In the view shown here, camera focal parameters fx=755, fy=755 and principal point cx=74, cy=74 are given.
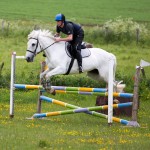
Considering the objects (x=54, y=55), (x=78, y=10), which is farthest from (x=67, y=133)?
(x=78, y=10)

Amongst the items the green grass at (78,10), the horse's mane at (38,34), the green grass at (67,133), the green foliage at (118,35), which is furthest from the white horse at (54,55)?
the green grass at (78,10)

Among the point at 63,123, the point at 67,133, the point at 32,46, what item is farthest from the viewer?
the point at 32,46

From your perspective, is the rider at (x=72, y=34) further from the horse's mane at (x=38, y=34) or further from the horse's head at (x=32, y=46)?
the horse's head at (x=32, y=46)

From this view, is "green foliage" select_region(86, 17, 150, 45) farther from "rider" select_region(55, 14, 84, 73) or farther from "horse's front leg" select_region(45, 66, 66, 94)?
"horse's front leg" select_region(45, 66, 66, 94)

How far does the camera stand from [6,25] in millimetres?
53062

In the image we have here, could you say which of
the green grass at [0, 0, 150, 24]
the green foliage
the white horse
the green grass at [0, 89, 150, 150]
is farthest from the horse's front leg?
the green grass at [0, 0, 150, 24]

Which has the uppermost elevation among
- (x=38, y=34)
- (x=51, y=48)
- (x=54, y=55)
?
(x=38, y=34)

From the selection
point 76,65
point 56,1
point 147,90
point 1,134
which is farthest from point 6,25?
point 1,134

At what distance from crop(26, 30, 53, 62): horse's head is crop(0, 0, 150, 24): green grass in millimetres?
40792

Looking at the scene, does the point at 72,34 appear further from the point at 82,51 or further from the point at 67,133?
the point at 67,133

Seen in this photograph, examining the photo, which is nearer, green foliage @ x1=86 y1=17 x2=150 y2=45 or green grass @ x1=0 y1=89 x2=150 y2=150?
green grass @ x1=0 y1=89 x2=150 y2=150

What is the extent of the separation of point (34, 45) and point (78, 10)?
49347 mm

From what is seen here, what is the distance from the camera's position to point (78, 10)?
68812 mm

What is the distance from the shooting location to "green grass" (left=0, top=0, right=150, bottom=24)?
63.4 m
